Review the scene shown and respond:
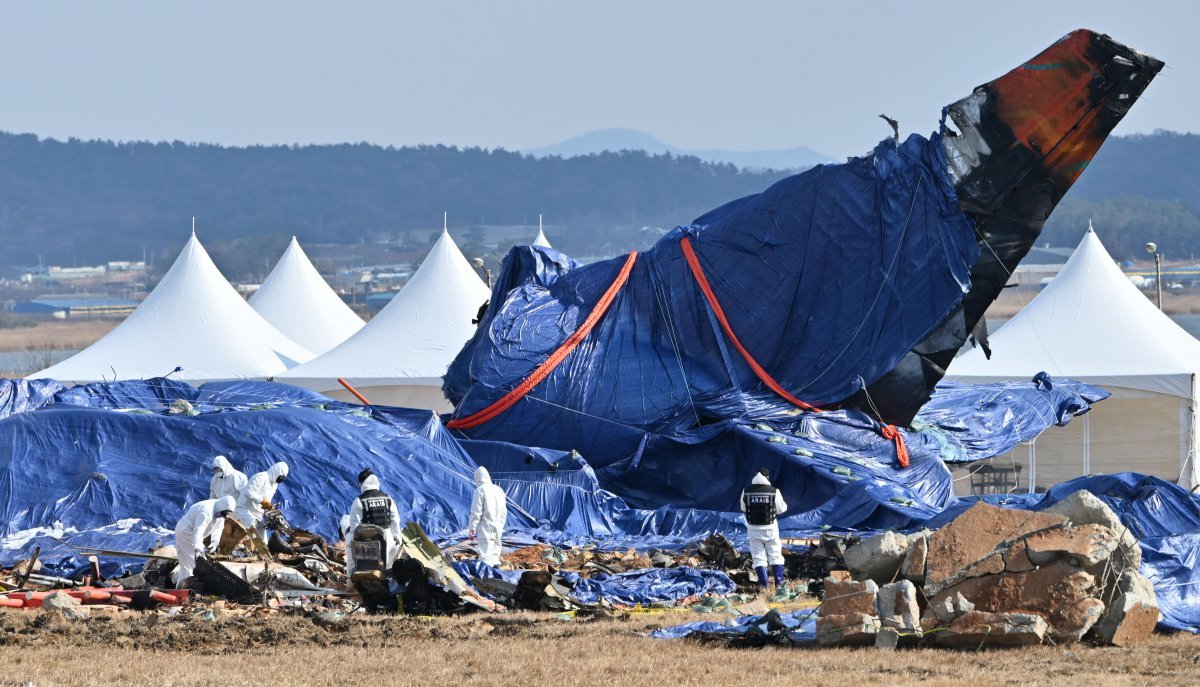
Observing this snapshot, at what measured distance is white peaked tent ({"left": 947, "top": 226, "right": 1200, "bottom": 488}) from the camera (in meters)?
23.8

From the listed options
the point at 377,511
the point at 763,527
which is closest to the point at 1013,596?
the point at 763,527

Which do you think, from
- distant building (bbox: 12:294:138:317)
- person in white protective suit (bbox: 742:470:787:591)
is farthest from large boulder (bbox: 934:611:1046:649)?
distant building (bbox: 12:294:138:317)

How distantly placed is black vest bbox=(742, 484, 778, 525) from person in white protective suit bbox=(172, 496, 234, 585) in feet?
14.7

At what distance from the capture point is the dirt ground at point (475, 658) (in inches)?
422

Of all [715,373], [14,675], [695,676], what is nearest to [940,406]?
[715,373]

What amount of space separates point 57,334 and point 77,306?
19.3 metres

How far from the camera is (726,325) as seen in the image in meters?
21.0

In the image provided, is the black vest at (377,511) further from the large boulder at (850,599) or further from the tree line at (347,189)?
the tree line at (347,189)

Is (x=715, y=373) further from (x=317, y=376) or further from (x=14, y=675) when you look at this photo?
(x=14, y=675)

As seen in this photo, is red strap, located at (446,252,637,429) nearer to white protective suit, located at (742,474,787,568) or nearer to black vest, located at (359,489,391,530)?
white protective suit, located at (742,474,787,568)

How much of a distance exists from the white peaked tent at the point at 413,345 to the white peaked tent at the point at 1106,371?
26.5 feet

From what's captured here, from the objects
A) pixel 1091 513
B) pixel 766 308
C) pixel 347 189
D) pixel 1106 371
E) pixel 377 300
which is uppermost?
pixel 347 189

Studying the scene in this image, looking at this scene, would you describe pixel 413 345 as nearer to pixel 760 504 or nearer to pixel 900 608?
pixel 760 504

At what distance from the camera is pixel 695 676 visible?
1084 cm
